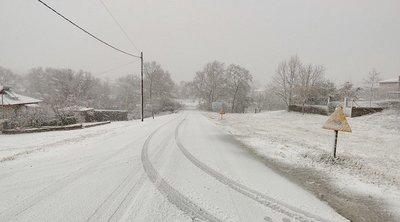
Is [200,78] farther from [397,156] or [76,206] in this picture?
[76,206]

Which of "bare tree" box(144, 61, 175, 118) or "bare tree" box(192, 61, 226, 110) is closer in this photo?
"bare tree" box(144, 61, 175, 118)

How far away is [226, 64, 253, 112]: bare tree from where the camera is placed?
245ft

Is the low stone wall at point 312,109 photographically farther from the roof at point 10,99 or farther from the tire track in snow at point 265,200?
the roof at point 10,99

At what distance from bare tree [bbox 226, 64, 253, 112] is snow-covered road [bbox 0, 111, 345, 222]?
67.9m

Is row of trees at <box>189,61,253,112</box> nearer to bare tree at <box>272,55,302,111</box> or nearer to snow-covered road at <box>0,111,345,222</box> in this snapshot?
bare tree at <box>272,55,302,111</box>

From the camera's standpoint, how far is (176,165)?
7.41m

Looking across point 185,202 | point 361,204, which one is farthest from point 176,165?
point 361,204

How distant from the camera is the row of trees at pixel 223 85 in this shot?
75.0 m

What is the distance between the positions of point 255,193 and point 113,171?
3709mm

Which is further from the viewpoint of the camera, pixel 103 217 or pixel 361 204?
pixel 361 204

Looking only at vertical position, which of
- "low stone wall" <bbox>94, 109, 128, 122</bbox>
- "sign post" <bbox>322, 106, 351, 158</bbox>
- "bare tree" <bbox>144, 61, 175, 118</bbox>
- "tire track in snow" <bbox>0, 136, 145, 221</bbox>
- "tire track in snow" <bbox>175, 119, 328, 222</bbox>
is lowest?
"low stone wall" <bbox>94, 109, 128, 122</bbox>

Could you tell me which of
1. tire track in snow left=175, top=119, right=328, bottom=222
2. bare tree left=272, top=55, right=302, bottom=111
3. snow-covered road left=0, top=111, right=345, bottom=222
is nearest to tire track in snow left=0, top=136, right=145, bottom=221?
snow-covered road left=0, top=111, right=345, bottom=222

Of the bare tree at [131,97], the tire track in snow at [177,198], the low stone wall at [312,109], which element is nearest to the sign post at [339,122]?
the tire track in snow at [177,198]

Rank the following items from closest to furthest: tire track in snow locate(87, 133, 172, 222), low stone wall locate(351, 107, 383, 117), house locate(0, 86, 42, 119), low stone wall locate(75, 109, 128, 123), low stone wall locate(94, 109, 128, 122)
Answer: tire track in snow locate(87, 133, 172, 222) < low stone wall locate(351, 107, 383, 117) < low stone wall locate(75, 109, 128, 123) < house locate(0, 86, 42, 119) < low stone wall locate(94, 109, 128, 122)
